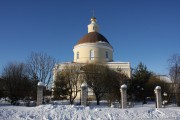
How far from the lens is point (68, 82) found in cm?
3269

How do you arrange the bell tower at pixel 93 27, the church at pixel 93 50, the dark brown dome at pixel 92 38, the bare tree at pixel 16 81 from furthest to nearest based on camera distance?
the bell tower at pixel 93 27
the dark brown dome at pixel 92 38
the church at pixel 93 50
the bare tree at pixel 16 81

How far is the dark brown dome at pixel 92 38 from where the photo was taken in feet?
148

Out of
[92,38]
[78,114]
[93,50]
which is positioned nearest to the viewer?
[78,114]

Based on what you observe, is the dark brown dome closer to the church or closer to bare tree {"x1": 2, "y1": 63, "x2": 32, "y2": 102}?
the church

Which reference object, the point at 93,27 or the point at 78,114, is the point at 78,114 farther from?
the point at 93,27

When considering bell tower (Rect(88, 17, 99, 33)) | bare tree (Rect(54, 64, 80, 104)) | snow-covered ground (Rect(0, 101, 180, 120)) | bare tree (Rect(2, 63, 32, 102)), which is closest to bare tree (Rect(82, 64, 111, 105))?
bare tree (Rect(54, 64, 80, 104))

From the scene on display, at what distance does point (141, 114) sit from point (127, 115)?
928 mm

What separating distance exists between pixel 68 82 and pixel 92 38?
48.8 ft

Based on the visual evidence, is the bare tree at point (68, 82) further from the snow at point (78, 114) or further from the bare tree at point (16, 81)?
the snow at point (78, 114)

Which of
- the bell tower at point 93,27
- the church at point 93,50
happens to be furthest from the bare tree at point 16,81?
the bell tower at point 93,27

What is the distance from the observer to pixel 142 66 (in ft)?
119

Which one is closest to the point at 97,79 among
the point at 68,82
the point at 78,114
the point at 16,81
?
the point at 68,82

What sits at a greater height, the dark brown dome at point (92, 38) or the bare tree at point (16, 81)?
the dark brown dome at point (92, 38)

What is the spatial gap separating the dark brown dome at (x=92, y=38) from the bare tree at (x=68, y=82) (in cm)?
961
